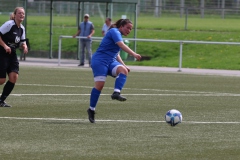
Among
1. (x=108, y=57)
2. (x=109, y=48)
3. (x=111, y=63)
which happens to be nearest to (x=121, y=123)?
(x=111, y=63)

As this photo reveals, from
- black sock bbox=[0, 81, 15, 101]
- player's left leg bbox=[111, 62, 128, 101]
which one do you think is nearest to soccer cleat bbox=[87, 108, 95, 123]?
A: player's left leg bbox=[111, 62, 128, 101]

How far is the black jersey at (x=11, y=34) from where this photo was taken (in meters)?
15.5

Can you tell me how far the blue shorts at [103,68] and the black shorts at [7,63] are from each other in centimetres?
252

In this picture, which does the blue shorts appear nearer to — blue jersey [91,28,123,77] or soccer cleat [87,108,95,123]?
blue jersey [91,28,123,77]

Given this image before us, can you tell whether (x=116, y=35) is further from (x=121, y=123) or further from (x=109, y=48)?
(x=121, y=123)

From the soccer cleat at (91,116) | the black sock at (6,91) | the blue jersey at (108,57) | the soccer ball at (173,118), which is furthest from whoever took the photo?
the black sock at (6,91)

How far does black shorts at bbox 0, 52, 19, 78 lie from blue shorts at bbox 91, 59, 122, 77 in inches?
99.2

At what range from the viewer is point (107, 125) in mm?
12773

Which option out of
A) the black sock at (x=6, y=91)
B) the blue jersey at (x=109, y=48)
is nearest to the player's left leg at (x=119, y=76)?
the blue jersey at (x=109, y=48)

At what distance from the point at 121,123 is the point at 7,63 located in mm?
3526

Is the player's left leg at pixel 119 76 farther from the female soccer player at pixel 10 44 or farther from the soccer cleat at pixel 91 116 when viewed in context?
the female soccer player at pixel 10 44

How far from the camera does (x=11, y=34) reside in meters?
15.6

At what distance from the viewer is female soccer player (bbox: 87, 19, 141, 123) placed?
1347 cm

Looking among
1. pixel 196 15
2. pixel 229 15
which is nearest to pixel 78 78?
pixel 229 15
